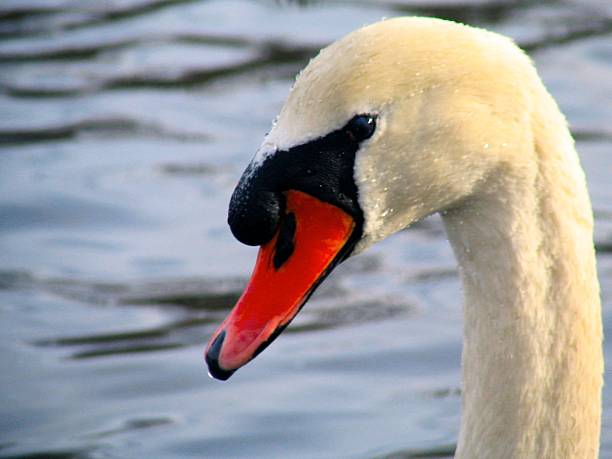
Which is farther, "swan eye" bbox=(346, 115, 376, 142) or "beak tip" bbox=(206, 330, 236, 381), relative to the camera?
"beak tip" bbox=(206, 330, 236, 381)

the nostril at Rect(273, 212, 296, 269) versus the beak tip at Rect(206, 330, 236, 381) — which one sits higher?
the nostril at Rect(273, 212, 296, 269)

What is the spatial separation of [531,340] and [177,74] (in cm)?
724

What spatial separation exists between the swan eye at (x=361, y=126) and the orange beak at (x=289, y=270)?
0.21 metres

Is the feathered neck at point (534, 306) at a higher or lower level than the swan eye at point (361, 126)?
lower

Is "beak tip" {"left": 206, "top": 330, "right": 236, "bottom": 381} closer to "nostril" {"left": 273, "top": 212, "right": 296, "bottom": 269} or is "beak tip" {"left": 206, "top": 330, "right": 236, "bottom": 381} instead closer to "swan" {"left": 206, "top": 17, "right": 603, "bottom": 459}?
"swan" {"left": 206, "top": 17, "right": 603, "bottom": 459}

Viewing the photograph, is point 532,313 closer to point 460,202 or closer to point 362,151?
point 460,202

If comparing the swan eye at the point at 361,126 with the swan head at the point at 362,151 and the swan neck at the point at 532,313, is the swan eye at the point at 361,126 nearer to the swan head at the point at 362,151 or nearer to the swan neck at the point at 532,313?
the swan head at the point at 362,151

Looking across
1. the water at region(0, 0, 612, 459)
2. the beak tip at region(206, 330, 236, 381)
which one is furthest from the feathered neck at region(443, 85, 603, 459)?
the water at region(0, 0, 612, 459)

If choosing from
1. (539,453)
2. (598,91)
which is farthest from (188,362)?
(598,91)

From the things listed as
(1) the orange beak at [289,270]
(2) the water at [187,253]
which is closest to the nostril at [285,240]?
(1) the orange beak at [289,270]

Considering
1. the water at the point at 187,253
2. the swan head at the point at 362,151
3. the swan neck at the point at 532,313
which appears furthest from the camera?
the water at the point at 187,253

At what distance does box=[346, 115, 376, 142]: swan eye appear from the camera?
385cm

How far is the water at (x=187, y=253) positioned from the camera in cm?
638

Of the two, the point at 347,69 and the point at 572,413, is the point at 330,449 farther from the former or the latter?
Result: the point at 347,69
